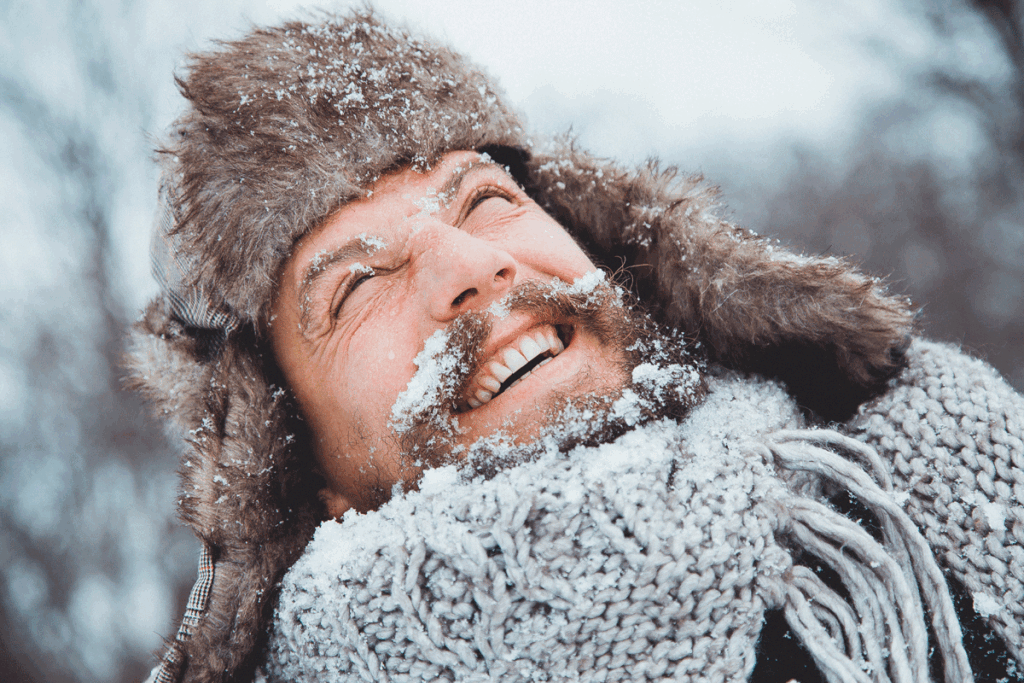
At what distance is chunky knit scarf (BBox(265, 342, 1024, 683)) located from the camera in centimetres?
85

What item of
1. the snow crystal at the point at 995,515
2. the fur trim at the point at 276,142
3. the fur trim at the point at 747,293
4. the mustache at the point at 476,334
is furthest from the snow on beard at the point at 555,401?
the snow crystal at the point at 995,515

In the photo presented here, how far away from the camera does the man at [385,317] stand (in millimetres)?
1128

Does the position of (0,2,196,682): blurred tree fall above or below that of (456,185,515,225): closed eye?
below

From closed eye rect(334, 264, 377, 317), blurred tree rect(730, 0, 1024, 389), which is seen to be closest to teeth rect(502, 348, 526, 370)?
closed eye rect(334, 264, 377, 317)

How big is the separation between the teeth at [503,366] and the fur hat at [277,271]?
46cm

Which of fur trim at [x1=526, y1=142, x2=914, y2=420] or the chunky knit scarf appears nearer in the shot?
the chunky knit scarf

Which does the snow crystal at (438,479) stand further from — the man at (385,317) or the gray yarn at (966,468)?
the gray yarn at (966,468)

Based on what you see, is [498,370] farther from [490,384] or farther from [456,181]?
[456,181]

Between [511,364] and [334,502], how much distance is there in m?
0.69

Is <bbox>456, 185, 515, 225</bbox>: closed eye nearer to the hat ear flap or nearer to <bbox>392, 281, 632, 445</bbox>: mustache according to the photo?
<bbox>392, 281, 632, 445</bbox>: mustache

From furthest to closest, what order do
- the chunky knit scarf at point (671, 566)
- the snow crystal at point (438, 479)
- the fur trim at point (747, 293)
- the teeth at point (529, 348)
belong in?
the fur trim at point (747, 293), the teeth at point (529, 348), the snow crystal at point (438, 479), the chunky knit scarf at point (671, 566)

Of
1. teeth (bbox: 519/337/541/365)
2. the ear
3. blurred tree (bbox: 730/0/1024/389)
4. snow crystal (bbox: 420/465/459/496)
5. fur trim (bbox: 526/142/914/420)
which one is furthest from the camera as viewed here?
blurred tree (bbox: 730/0/1024/389)

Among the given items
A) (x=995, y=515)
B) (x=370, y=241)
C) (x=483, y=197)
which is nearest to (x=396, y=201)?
(x=370, y=241)

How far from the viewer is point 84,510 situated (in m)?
3.19
